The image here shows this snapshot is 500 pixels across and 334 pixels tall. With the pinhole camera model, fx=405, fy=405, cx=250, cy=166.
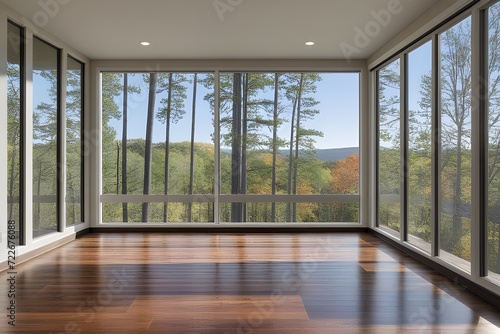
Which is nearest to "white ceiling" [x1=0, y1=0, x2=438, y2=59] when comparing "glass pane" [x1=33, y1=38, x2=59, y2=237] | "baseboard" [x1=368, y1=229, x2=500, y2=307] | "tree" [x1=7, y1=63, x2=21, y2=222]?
"glass pane" [x1=33, y1=38, x2=59, y2=237]

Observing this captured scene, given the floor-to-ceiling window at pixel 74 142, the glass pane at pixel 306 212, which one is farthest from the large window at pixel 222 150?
the floor-to-ceiling window at pixel 74 142

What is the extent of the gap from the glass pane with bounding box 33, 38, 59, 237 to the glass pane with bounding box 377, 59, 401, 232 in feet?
14.5

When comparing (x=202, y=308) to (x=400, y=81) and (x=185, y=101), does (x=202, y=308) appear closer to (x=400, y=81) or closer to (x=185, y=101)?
(x=400, y=81)

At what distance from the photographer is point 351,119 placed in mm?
6582

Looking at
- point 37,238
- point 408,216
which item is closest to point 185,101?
point 37,238

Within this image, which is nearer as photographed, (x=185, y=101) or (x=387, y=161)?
(x=387, y=161)

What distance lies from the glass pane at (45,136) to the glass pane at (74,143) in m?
0.34

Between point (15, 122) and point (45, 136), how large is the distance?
2.29 feet

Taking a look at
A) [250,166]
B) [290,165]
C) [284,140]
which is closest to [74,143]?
[250,166]

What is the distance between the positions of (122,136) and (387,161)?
410 centimetres

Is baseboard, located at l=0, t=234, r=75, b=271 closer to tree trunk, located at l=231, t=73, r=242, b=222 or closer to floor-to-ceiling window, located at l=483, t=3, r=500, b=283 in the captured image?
tree trunk, located at l=231, t=73, r=242, b=222

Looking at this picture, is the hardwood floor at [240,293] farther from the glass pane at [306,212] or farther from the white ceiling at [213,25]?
the white ceiling at [213,25]

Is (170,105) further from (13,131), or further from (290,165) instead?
(13,131)

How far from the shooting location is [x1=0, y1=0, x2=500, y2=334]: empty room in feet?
10.4
